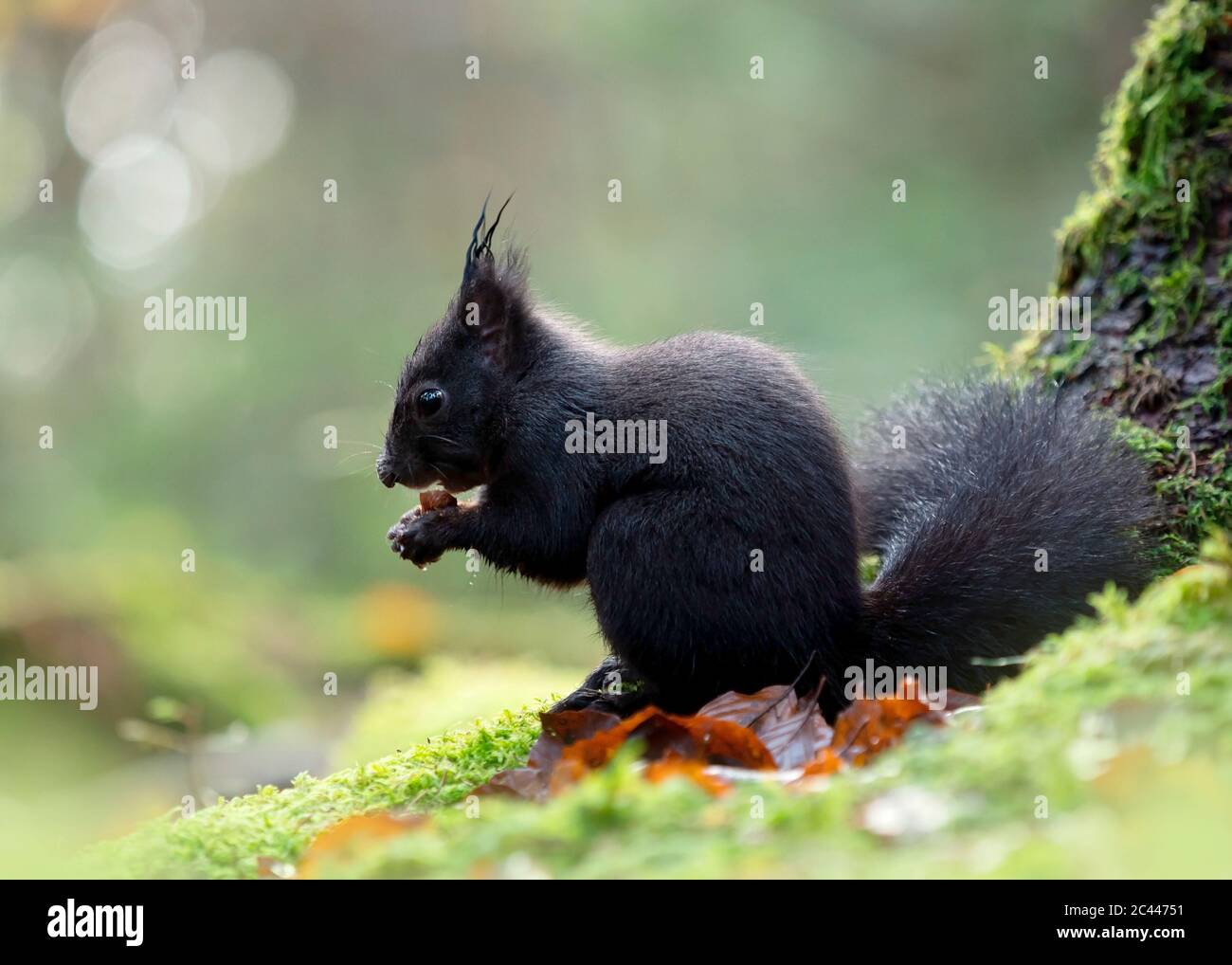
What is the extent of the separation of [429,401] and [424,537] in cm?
52

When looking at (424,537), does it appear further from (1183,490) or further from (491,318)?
(1183,490)

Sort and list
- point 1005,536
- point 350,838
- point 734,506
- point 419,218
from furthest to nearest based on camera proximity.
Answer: point 419,218
point 1005,536
point 734,506
point 350,838

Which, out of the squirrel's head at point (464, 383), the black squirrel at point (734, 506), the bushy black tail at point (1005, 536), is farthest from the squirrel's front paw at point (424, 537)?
the bushy black tail at point (1005, 536)

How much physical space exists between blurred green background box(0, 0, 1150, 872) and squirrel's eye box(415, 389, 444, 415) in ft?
19.9

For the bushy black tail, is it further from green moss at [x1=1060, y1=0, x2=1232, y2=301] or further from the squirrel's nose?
the squirrel's nose

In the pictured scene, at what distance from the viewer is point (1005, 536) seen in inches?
144

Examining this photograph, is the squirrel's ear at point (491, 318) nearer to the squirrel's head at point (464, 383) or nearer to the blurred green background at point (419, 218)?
the squirrel's head at point (464, 383)

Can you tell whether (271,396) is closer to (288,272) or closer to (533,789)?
(288,272)

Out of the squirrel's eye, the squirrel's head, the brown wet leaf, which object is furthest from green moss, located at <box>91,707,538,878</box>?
the squirrel's eye

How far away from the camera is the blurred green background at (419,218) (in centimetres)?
1206

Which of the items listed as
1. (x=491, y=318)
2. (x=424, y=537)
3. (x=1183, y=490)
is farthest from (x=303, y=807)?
(x=1183, y=490)

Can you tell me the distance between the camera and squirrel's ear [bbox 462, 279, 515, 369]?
4230 mm

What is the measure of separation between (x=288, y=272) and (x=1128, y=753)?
13.4 meters
